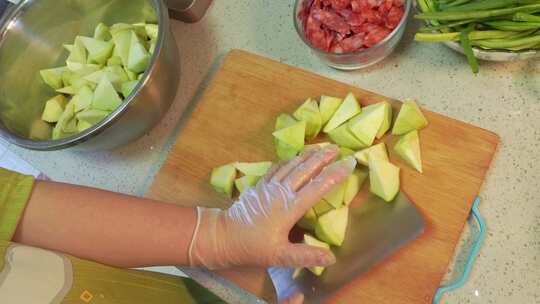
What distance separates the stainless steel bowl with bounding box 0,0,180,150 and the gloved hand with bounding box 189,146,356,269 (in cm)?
33

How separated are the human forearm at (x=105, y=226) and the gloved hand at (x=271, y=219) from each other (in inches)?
2.1

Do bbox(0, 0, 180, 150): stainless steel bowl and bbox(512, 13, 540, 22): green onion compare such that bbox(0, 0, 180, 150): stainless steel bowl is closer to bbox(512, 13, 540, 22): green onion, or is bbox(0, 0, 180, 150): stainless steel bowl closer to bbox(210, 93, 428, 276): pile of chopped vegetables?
bbox(210, 93, 428, 276): pile of chopped vegetables

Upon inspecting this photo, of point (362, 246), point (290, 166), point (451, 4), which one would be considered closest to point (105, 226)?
point (290, 166)

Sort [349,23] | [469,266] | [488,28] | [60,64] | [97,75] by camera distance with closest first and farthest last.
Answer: [469,266]
[488,28]
[349,23]
[97,75]
[60,64]

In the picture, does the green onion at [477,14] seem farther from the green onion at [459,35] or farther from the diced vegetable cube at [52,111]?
the diced vegetable cube at [52,111]

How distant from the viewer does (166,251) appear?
3.93ft

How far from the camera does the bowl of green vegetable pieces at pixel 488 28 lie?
3.74 feet

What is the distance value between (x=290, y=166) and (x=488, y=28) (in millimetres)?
570

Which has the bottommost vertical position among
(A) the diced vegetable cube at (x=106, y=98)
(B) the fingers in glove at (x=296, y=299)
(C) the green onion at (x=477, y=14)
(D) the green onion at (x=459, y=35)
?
(B) the fingers in glove at (x=296, y=299)

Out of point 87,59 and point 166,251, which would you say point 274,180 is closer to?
point 166,251

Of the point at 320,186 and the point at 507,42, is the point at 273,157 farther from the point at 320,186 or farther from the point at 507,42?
the point at 507,42

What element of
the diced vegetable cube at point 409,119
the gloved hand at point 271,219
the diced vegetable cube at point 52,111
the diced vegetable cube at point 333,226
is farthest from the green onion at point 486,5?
the diced vegetable cube at point 52,111

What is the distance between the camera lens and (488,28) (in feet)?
3.94

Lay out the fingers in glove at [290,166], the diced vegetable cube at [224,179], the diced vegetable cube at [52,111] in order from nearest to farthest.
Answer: the fingers in glove at [290,166] < the diced vegetable cube at [224,179] < the diced vegetable cube at [52,111]
